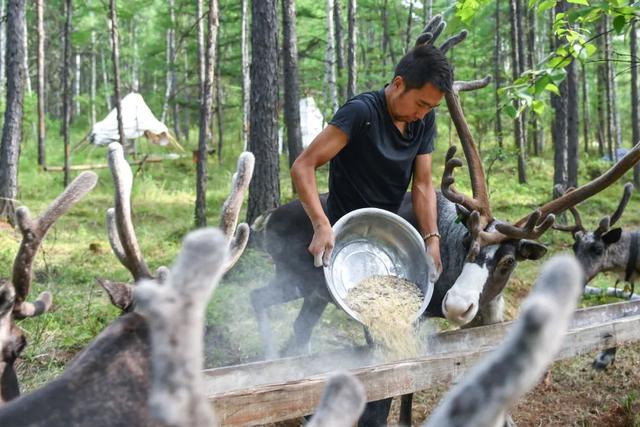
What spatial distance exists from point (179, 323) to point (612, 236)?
6.06 m

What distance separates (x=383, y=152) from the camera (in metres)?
3.99

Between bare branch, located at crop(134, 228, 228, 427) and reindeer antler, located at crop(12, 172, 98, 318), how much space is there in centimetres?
189

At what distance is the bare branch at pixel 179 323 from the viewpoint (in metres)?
0.82

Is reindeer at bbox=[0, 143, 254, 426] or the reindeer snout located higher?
reindeer at bbox=[0, 143, 254, 426]

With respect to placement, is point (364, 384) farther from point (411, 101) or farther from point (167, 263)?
point (167, 263)

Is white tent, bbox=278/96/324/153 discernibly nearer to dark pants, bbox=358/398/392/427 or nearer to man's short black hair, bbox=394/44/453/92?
man's short black hair, bbox=394/44/453/92

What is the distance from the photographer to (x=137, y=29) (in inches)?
1309

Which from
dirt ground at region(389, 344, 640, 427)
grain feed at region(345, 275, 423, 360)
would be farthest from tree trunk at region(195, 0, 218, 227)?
grain feed at region(345, 275, 423, 360)

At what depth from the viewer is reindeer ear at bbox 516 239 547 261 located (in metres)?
4.18

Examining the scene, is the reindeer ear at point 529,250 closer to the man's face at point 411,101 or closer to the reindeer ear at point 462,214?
the reindeer ear at point 462,214

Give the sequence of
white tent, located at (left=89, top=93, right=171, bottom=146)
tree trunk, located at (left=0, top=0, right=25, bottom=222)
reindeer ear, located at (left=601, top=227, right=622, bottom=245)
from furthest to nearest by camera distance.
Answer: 1. white tent, located at (left=89, top=93, right=171, bottom=146)
2. tree trunk, located at (left=0, top=0, right=25, bottom=222)
3. reindeer ear, located at (left=601, top=227, right=622, bottom=245)

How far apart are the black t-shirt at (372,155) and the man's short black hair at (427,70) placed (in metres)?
0.30

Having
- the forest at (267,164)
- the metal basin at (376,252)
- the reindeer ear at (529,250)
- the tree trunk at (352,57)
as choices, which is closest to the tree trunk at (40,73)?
the forest at (267,164)

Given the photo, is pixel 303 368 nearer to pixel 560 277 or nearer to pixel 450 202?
pixel 450 202
